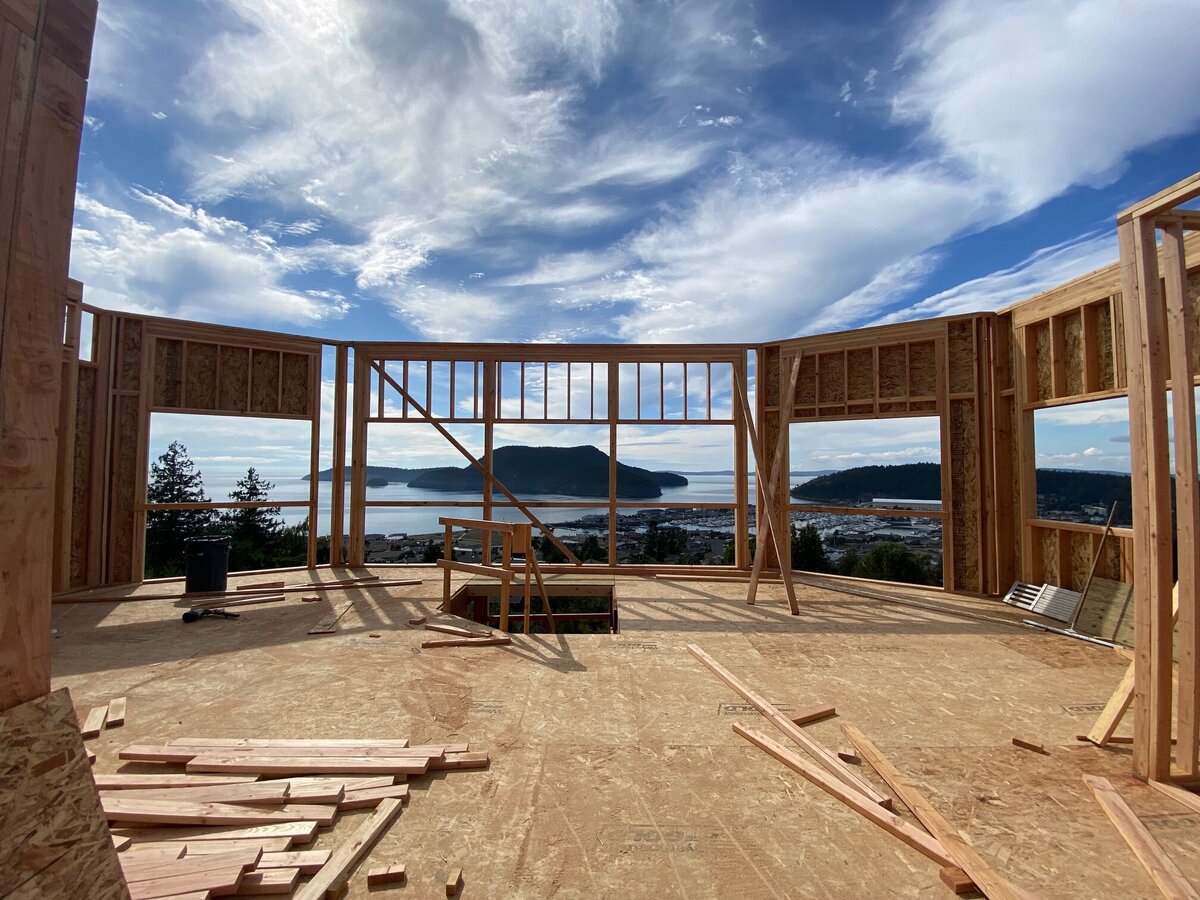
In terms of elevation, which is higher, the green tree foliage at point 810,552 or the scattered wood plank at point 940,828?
the scattered wood plank at point 940,828

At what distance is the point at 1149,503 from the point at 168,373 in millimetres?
12374

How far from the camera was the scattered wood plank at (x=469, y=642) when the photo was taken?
18.2 ft

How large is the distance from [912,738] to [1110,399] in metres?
5.72

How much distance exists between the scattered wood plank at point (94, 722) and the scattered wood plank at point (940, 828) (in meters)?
5.18

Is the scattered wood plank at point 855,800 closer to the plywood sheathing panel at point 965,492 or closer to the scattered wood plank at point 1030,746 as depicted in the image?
the scattered wood plank at point 1030,746

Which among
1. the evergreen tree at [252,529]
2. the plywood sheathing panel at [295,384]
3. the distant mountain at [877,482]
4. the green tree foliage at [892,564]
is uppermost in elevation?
the plywood sheathing panel at [295,384]

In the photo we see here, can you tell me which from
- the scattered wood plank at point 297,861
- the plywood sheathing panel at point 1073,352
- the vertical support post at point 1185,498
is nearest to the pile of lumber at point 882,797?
the vertical support post at point 1185,498

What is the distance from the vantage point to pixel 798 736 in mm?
3533

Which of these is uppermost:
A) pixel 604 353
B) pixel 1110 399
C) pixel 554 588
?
pixel 604 353

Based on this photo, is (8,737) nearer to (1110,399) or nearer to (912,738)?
(912,738)

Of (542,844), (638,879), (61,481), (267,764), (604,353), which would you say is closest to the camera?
(638,879)

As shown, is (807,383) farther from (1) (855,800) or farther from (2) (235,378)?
(2) (235,378)

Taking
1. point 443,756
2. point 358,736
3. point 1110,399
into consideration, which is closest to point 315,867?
point 443,756

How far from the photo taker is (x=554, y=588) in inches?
342
